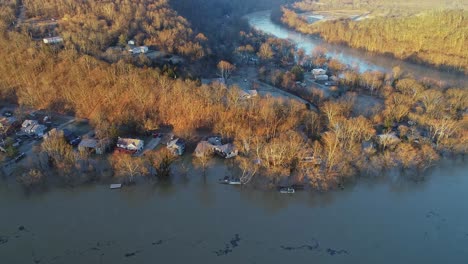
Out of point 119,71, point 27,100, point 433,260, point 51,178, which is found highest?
point 119,71

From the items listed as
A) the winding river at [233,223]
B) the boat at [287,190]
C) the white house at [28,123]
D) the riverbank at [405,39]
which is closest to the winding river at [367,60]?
the riverbank at [405,39]

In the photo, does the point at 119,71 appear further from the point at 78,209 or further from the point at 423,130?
the point at 423,130

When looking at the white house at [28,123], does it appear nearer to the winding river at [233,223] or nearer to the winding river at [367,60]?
the winding river at [233,223]

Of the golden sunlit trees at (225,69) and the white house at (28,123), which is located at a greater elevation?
the golden sunlit trees at (225,69)

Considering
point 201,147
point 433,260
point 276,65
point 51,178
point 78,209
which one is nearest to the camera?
point 433,260

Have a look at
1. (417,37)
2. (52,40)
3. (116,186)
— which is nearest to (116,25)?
(52,40)

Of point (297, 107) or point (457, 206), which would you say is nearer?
point (457, 206)

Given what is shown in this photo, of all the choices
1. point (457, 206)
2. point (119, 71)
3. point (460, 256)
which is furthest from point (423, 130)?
point (119, 71)
